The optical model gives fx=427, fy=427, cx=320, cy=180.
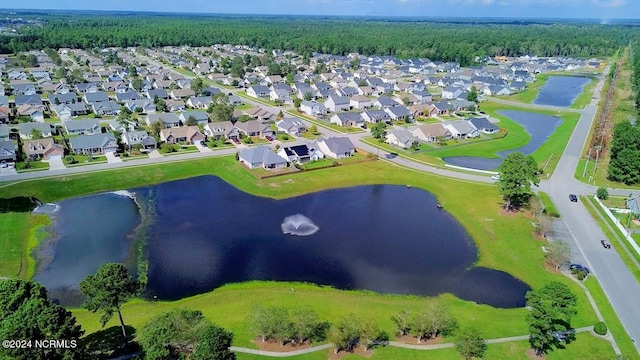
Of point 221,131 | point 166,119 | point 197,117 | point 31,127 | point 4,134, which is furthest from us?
point 197,117

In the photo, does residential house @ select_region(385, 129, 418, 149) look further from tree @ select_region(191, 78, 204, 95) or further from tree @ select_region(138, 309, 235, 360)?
tree @ select_region(138, 309, 235, 360)

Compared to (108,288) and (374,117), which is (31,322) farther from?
(374,117)

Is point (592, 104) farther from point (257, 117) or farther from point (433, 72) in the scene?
point (257, 117)

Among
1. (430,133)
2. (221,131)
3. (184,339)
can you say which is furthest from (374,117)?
(184,339)

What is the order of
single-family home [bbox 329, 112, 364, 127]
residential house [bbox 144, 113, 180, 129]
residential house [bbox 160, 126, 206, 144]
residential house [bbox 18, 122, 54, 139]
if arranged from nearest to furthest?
1. residential house [bbox 18, 122, 54, 139]
2. residential house [bbox 160, 126, 206, 144]
3. residential house [bbox 144, 113, 180, 129]
4. single-family home [bbox 329, 112, 364, 127]

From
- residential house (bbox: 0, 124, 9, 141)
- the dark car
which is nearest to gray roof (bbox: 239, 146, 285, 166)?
residential house (bbox: 0, 124, 9, 141)

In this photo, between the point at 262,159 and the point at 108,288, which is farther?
the point at 262,159

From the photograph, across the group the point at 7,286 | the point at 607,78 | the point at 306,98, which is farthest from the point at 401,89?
the point at 7,286
